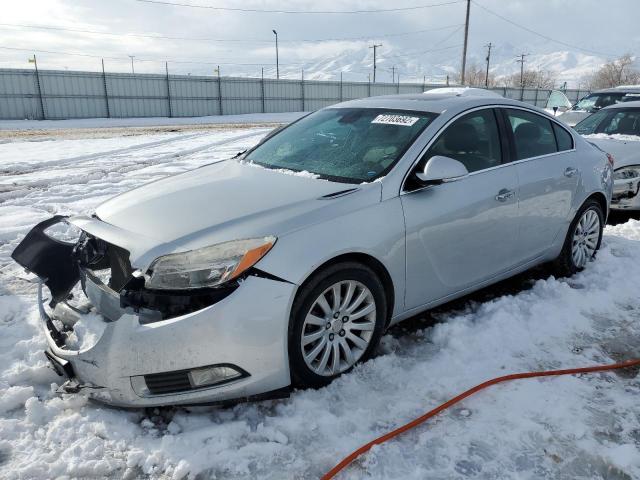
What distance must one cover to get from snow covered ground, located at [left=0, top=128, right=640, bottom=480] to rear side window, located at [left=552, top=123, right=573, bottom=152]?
130 centimetres

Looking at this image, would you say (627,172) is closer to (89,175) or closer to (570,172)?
(570,172)

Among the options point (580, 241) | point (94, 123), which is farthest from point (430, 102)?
point (94, 123)

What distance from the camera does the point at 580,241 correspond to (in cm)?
475

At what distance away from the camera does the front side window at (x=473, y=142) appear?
3.56 metres

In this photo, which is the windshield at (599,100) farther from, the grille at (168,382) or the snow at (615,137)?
the grille at (168,382)

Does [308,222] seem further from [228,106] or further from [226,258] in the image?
[228,106]

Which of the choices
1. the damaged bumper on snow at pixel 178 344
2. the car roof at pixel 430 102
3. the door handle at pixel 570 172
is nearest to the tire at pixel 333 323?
the damaged bumper on snow at pixel 178 344

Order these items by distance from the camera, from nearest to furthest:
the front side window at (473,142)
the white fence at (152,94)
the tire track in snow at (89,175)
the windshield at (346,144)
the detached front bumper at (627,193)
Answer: the windshield at (346,144)
the front side window at (473,142)
the detached front bumper at (627,193)
the tire track in snow at (89,175)
the white fence at (152,94)

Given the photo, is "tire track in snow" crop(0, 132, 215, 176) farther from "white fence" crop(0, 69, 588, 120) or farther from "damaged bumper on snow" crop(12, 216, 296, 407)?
"white fence" crop(0, 69, 588, 120)

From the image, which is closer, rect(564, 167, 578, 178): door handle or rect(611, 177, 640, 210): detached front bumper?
rect(564, 167, 578, 178): door handle

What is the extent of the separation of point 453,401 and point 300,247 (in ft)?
3.84

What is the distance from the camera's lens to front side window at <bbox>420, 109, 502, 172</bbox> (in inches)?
140

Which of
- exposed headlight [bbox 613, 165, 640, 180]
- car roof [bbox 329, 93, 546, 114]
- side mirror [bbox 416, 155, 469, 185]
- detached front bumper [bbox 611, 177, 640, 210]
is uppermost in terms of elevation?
car roof [bbox 329, 93, 546, 114]

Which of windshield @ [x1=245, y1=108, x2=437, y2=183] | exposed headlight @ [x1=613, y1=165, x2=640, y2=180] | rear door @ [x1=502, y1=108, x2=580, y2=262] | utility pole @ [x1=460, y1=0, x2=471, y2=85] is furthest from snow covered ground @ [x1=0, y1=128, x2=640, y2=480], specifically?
utility pole @ [x1=460, y1=0, x2=471, y2=85]
